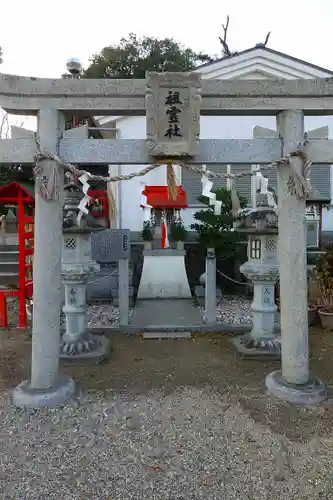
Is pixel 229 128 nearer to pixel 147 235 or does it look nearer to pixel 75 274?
pixel 147 235

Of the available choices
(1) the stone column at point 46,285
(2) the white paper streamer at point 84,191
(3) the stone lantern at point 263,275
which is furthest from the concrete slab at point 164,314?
(2) the white paper streamer at point 84,191

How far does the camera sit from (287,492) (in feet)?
8.74

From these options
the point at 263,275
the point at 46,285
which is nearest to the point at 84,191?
the point at 46,285

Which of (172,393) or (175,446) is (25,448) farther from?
(172,393)

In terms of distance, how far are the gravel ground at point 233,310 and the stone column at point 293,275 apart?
338 cm

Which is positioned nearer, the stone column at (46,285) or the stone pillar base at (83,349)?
the stone column at (46,285)

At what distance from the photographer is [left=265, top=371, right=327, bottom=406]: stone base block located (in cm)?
389

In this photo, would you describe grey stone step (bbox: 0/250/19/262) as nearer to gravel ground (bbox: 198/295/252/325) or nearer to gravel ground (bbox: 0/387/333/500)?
gravel ground (bbox: 198/295/252/325)

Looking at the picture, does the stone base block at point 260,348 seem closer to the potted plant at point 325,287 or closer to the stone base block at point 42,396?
the potted plant at point 325,287

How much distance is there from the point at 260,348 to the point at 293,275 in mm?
2013

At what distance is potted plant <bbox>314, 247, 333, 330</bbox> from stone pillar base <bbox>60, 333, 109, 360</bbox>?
408cm

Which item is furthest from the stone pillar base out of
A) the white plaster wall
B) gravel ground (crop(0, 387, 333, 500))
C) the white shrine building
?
the white plaster wall

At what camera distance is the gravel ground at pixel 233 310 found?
7.62 m

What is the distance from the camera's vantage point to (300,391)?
393 centimetres
